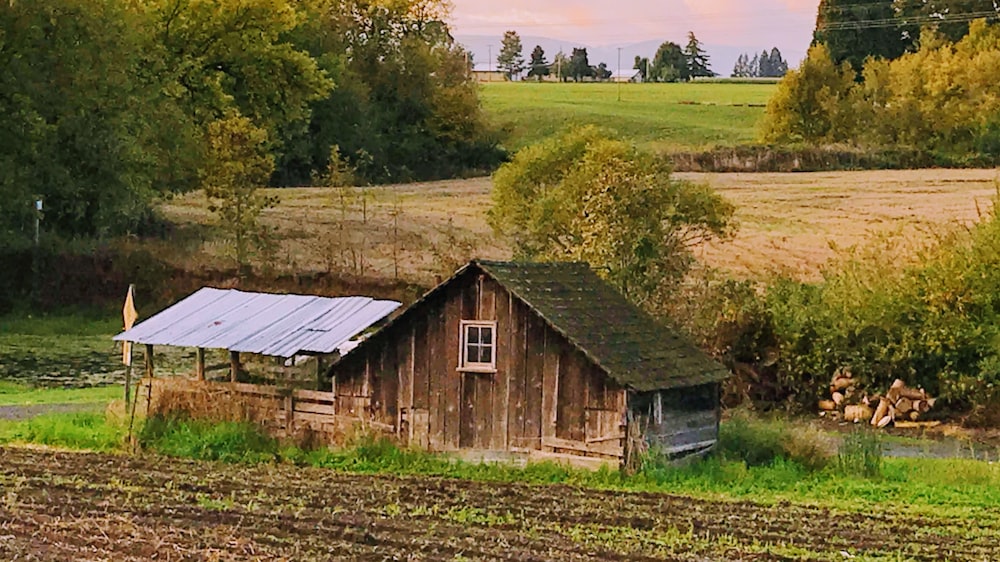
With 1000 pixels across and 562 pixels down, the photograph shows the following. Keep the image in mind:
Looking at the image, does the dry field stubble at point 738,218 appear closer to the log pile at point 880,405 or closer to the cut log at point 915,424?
the log pile at point 880,405

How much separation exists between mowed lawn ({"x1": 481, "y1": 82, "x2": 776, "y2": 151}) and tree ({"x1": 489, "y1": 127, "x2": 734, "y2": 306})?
29.3 metres

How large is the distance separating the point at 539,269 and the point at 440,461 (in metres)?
3.86

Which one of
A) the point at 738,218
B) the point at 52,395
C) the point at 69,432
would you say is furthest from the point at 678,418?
the point at 738,218

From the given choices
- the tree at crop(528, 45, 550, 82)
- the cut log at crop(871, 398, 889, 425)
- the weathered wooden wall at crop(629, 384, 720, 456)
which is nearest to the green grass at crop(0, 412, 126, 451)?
the weathered wooden wall at crop(629, 384, 720, 456)

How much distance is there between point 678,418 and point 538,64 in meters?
141

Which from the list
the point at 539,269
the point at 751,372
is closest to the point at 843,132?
the point at 751,372

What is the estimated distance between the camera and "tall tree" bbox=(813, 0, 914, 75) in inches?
3548

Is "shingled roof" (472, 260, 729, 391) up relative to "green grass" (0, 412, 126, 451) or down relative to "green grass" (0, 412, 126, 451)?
up

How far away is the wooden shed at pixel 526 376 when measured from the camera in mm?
24172

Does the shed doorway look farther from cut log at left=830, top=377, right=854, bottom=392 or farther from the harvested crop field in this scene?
cut log at left=830, top=377, right=854, bottom=392

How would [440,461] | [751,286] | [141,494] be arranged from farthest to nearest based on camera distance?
[751,286] → [440,461] → [141,494]

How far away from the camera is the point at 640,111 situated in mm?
104062

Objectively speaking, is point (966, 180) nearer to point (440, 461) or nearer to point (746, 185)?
point (746, 185)

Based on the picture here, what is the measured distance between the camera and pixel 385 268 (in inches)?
1989
